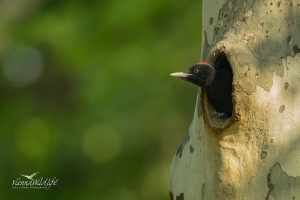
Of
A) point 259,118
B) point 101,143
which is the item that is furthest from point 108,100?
point 259,118

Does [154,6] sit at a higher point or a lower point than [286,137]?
higher

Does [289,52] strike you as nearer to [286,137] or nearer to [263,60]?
[263,60]

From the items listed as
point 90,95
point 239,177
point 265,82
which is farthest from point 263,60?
point 90,95

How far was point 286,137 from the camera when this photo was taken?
367cm

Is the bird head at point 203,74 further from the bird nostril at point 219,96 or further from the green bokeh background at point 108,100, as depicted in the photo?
the green bokeh background at point 108,100

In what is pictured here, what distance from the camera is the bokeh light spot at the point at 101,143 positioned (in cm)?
788

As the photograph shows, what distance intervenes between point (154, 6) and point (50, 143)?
8.29 feet

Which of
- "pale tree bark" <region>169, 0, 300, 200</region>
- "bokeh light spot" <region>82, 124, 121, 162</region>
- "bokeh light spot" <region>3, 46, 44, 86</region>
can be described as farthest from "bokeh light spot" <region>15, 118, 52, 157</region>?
"pale tree bark" <region>169, 0, 300, 200</region>

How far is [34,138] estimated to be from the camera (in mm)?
8438

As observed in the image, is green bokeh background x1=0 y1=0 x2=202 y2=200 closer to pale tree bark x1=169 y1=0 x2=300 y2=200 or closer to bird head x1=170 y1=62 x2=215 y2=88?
bird head x1=170 y1=62 x2=215 y2=88

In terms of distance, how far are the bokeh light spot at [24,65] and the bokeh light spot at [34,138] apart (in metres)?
1.15

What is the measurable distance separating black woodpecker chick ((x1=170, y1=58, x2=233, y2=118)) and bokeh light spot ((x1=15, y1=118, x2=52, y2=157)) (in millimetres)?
4464

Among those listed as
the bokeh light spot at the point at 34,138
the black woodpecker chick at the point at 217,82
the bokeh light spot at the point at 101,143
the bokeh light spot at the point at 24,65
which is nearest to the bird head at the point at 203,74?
the black woodpecker chick at the point at 217,82

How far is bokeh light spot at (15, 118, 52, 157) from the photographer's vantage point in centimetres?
823
